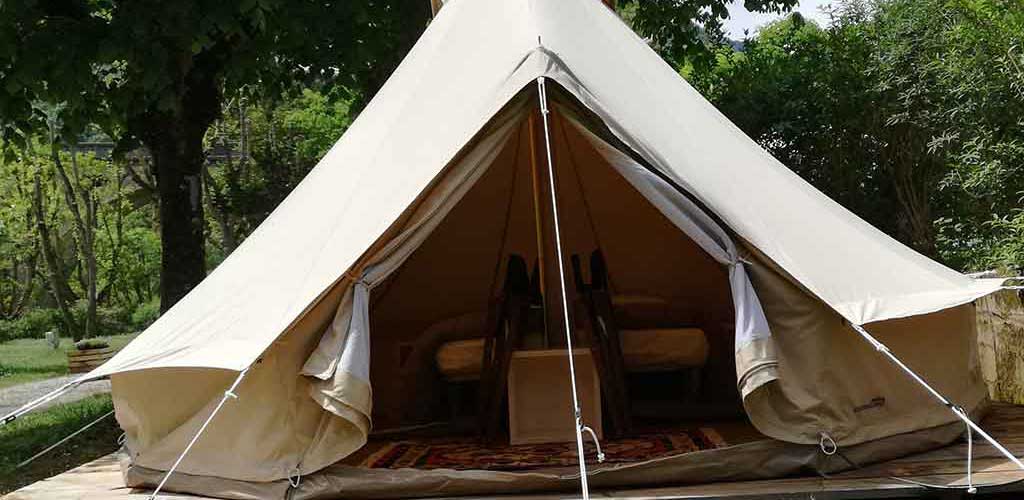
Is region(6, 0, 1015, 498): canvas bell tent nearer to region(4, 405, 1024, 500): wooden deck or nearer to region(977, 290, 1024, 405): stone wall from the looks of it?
region(4, 405, 1024, 500): wooden deck

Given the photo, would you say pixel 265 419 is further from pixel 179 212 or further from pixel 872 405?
pixel 179 212

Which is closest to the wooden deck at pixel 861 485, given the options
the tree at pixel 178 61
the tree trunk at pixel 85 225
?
the tree at pixel 178 61

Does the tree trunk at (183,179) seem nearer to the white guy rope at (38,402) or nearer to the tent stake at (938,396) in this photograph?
the white guy rope at (38,402)

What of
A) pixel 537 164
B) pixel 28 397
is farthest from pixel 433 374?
pixel 28 397

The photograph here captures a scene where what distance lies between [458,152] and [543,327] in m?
1.70

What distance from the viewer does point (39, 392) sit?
11.7 meters

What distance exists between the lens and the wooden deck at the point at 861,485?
3.77 meters

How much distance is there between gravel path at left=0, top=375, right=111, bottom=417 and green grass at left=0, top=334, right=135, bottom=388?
37 cm

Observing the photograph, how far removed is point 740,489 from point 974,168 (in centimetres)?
402

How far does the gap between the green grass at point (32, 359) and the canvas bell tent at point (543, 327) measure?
29.3 feet

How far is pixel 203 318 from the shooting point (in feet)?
14.5

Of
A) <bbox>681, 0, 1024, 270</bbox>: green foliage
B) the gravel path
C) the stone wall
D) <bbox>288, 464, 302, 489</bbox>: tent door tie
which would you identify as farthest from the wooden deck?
the gravel path

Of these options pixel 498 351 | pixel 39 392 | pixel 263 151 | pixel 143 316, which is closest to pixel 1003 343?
pixel 498 351

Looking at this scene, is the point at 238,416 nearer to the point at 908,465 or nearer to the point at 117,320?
the point at 908,465
